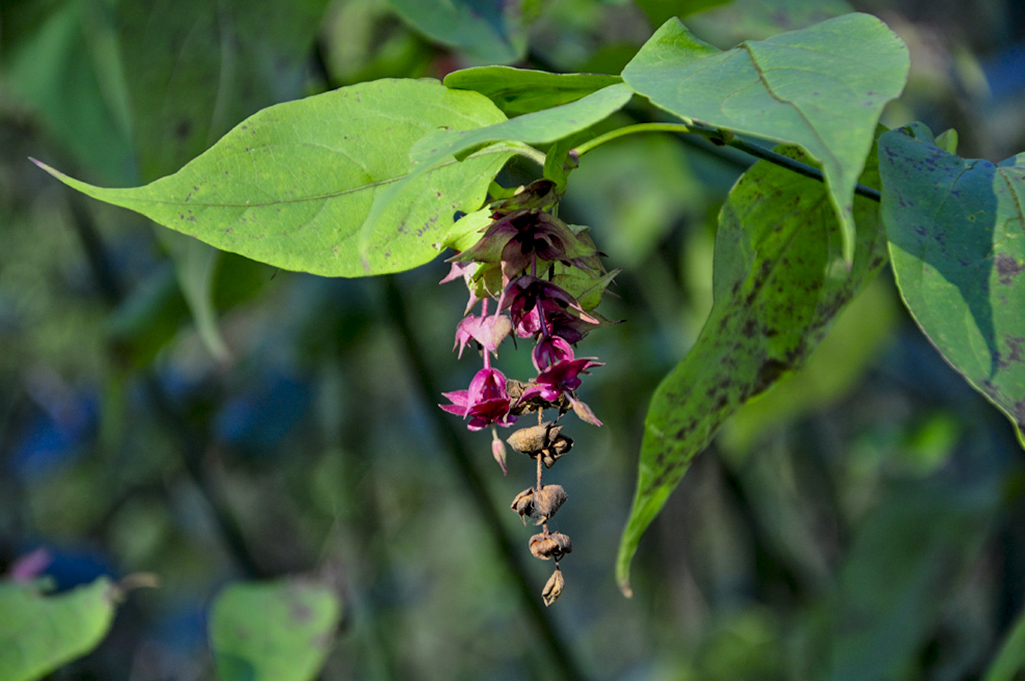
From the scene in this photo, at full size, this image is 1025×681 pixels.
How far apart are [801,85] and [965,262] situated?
10 centimetres

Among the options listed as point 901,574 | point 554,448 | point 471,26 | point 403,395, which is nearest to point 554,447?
point 554,448

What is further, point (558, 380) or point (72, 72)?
point (72, 72)

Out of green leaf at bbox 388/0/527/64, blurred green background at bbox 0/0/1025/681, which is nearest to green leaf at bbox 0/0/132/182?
blurred green background at bbox 0/0/1025/681

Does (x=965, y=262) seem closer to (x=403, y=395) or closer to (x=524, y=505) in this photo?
(x=524, y=505)

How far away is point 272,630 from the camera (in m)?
0.77

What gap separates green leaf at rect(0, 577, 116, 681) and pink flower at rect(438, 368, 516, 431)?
471 mm

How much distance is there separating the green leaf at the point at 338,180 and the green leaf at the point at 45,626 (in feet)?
1.53

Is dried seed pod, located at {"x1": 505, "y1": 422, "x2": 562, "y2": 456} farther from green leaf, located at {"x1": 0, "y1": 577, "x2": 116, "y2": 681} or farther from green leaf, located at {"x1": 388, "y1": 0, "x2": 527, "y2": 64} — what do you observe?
green leaf, located at {"x1": 0, "y1": 577, "x2": 116, "y2": 681}

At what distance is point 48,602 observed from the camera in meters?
0.68

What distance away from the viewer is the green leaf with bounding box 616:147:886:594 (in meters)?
0.37

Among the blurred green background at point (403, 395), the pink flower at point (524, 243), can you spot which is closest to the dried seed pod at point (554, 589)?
the pink flower at point (524, 243)

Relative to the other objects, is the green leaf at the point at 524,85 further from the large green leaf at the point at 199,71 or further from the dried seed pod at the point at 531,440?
the large green leaf at the point at 199,71

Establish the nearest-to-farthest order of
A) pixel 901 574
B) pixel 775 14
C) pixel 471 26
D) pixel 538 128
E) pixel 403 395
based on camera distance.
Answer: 1. pixel 538 128
2. pixel 471 26
3. pixel 775 14
4. pixel 901 574
5. pixel 403 395

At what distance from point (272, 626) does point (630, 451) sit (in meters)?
0.76
